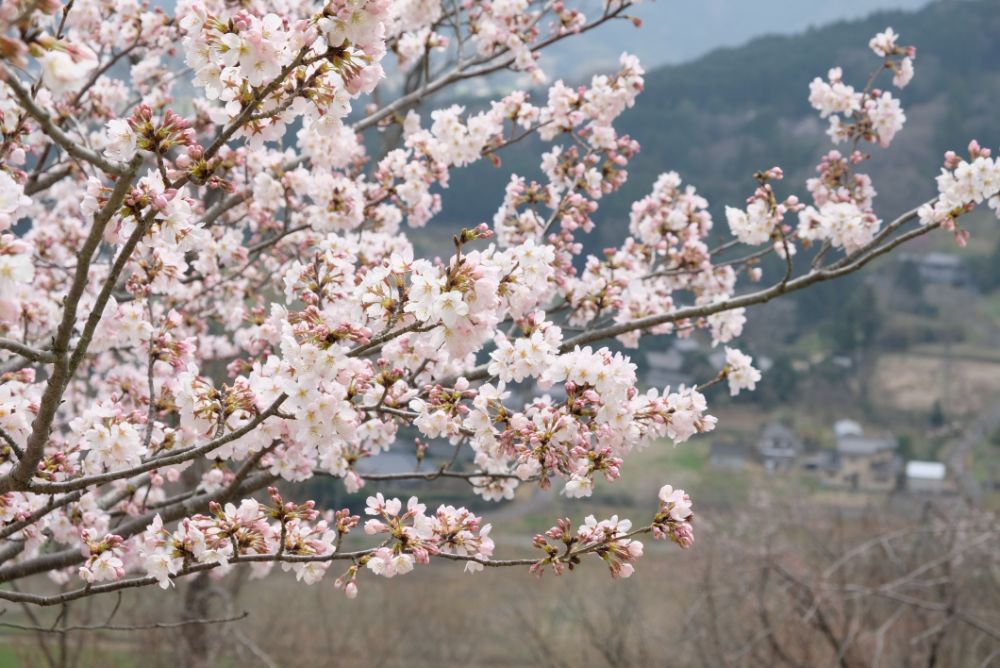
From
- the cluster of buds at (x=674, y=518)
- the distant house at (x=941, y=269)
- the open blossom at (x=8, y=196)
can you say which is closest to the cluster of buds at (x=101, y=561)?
the open blossom at (x=8, y=196)

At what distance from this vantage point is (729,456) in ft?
114

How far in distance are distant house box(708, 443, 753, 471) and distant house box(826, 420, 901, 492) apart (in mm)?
3260

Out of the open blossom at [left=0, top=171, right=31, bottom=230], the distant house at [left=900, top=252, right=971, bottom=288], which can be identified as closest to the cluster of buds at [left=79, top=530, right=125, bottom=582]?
the open blossom at [left=0, top=171, right=31, bottom=230]

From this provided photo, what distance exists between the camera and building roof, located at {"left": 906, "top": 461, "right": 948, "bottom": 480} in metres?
30.0

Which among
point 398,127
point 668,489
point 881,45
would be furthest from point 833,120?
point 668,489

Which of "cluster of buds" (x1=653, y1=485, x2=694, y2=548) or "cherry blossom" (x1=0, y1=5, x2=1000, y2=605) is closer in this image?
"cherry blossom" (x1=0, y1=5, x2=1000, y2=605)

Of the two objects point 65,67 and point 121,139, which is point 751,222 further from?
point 65,67

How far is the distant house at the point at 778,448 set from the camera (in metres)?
33.7

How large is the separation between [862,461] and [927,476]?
3.29 m

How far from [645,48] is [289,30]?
498 ft

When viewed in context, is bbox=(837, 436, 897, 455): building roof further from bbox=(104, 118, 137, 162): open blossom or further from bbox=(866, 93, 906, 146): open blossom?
bbox=(104, 118, 137, 162): open blossom

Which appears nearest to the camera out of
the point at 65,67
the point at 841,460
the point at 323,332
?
the point at 65,67

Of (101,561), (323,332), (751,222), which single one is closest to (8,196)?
(323,332)

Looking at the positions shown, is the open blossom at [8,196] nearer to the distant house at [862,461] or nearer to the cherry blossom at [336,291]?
the cherry blossom at [336,291]
